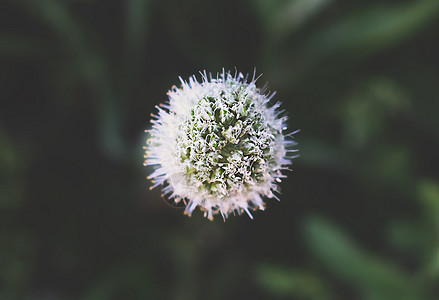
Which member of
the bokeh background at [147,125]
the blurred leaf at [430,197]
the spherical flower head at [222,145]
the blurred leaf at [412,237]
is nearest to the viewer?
the spherical flower head at [222,145]

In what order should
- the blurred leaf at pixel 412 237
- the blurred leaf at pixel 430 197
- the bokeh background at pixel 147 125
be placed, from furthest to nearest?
the bokeh background at pixel 147 125
the blurred leaf at pixel 412 237
the blurred leaf at pixel 430 197

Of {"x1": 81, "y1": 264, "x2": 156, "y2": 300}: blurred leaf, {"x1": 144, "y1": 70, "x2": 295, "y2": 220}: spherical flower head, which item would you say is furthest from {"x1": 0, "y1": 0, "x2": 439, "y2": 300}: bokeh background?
{"x1": 144, "y1": 70, "x2": 295, "y2": 220}: spherical flower head

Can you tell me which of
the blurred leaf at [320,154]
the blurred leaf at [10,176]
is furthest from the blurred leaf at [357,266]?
the blurred leaf at [10,176]
